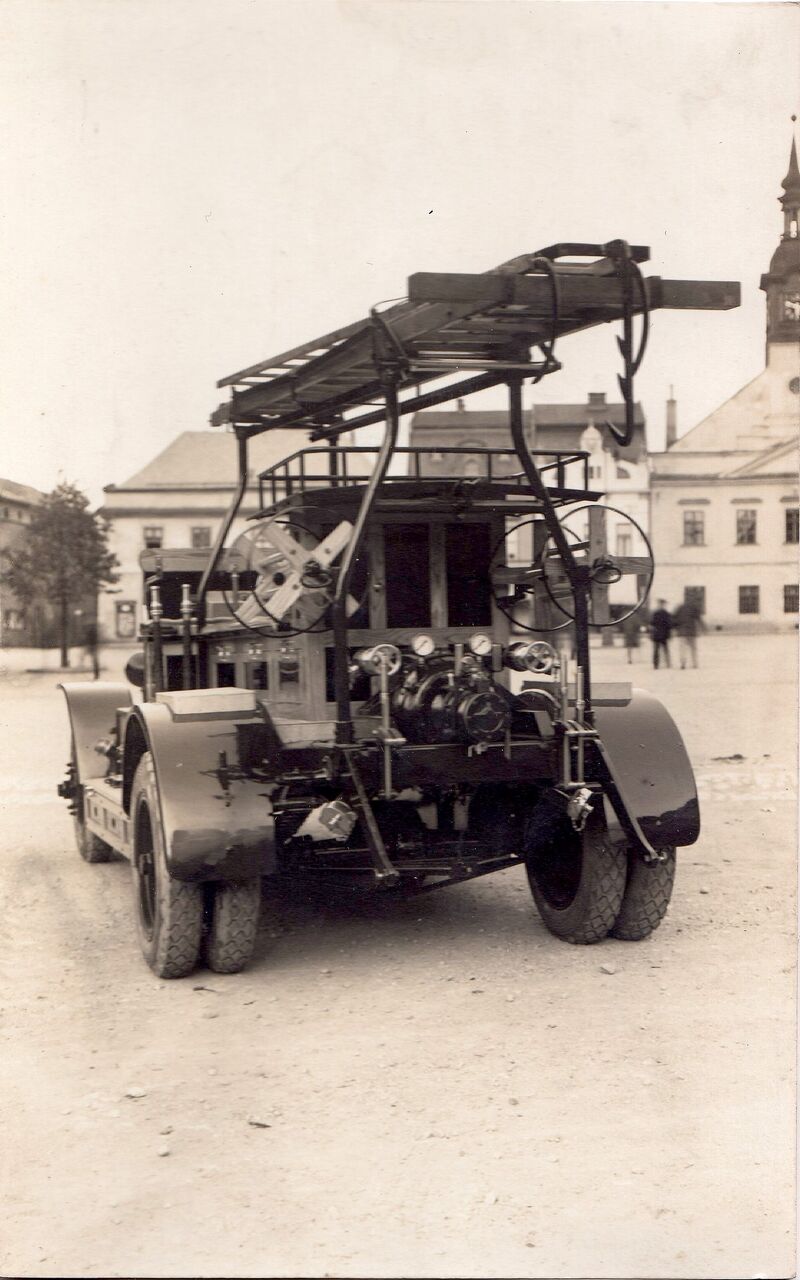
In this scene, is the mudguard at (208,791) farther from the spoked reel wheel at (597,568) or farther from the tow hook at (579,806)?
the spoked reel wheel at (597,568)

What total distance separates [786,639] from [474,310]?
3.39 m

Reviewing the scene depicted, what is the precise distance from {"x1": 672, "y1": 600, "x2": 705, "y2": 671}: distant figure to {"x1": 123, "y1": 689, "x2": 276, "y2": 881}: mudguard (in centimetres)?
1159

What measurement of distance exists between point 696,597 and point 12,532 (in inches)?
585

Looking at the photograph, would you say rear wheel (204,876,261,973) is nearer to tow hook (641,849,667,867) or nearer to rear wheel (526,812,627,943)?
rear wheel (526,812,627,943)

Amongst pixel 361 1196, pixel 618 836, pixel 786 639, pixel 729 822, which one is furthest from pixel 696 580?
pixel 361 1196

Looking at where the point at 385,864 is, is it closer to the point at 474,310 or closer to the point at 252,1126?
the point at 252,1126

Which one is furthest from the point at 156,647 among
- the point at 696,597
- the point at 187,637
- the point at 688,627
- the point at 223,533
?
the point at 696,597

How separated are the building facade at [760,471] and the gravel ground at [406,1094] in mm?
816

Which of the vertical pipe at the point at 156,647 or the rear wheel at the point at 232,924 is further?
the vertical pipe at the point at 156,647

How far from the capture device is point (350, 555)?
5969 millimetres

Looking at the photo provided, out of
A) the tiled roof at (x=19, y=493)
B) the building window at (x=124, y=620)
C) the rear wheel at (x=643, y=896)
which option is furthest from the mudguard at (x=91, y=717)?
the building window at (x=124, y=620)

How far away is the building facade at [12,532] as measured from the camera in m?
6.71

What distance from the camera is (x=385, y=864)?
6.20 meters

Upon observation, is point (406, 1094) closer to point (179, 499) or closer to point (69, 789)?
point (69, 789)
